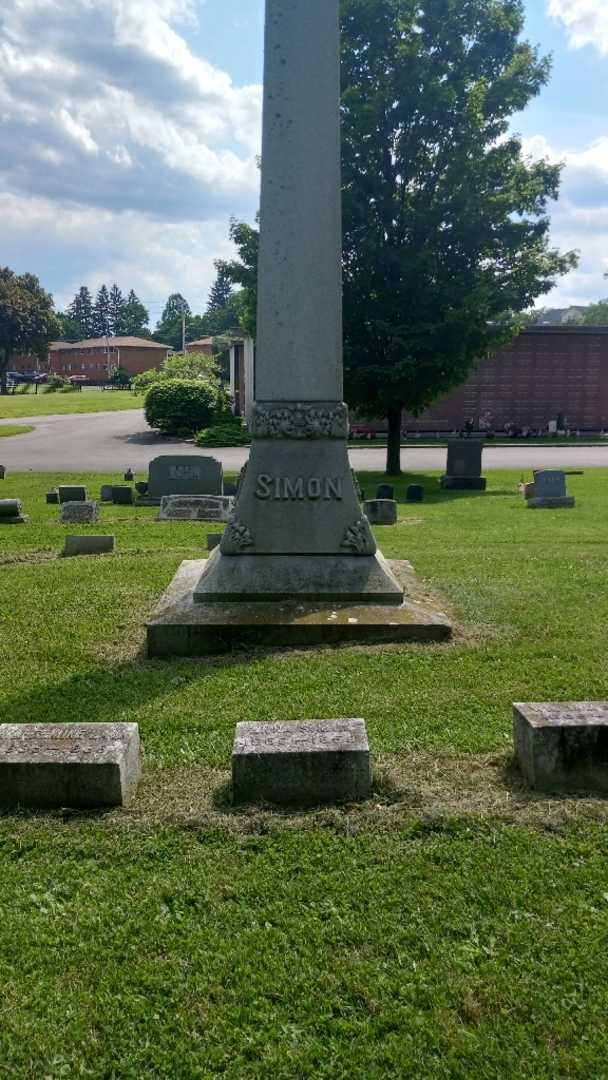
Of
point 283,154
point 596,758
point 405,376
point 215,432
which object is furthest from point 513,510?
point 215,432

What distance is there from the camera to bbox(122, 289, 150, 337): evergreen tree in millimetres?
136625

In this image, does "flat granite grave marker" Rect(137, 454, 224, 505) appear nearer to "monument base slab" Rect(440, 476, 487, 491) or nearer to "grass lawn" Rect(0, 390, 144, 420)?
"monument base slab" Rect(440, 476, 487, 491)

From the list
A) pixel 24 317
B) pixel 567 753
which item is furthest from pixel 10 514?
pixel 24 317

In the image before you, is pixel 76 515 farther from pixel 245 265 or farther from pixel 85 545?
pixel 245 265

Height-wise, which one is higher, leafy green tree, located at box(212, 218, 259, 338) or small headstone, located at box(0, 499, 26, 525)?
leafy green tree, located at box(212, 218, 259, 338)

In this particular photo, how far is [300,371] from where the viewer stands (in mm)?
6598

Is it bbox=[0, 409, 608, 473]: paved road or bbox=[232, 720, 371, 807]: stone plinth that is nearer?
bbox=[232, 720, 371, 807]: stone plinth

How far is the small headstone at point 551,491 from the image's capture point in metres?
17.2

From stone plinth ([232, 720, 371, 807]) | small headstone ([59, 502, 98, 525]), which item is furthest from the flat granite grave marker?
stone plinth ([232, 720, 371, 807])

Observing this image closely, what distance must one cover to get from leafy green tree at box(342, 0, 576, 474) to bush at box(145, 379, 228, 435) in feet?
64.2

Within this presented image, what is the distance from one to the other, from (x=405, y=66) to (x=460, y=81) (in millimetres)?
1731

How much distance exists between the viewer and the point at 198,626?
242 inches

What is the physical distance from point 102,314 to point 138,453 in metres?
118

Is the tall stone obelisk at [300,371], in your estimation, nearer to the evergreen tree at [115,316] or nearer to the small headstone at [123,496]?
the small headstone at [123,496]
